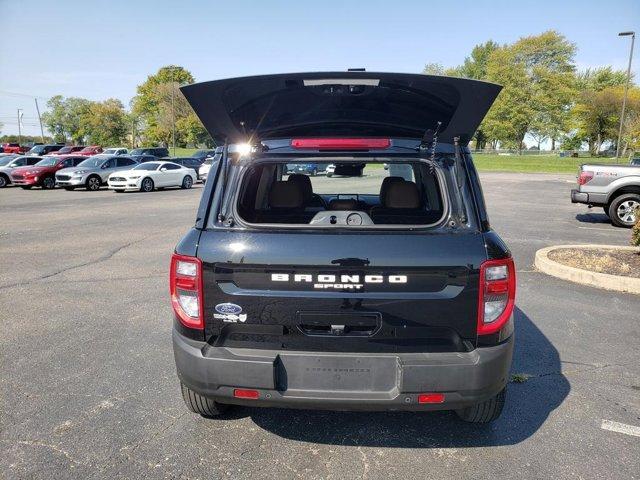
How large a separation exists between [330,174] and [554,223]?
9.87 meters

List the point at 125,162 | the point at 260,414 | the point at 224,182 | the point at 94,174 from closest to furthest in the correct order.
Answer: the point at 224,182, the point at 260,414, the point at 94,174, the point at 125,162

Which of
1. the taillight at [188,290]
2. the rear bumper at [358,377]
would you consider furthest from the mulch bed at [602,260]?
the taillight at [188,290]

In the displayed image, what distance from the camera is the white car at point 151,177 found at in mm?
22172

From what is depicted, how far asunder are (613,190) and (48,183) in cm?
2401

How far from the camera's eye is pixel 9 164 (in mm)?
25406

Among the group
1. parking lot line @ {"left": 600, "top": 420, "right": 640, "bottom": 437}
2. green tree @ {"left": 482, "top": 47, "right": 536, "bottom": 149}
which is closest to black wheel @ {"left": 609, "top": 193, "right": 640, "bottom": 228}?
parking lot line @ {"left": 600, "top": 420, "right": 640, "bottom": 437}

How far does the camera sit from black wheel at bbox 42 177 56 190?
2363 cm

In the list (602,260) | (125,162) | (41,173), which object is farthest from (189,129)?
(602,260)

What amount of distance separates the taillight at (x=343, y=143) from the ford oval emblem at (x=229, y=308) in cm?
98

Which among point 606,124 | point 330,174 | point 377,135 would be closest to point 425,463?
point 377,135

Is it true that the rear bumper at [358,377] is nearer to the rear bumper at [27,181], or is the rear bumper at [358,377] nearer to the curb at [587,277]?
the curb at [587,277]

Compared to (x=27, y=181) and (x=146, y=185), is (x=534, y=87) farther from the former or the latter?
(x=27, y=181)

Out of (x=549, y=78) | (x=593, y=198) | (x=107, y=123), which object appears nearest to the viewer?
(x=593, y=198)

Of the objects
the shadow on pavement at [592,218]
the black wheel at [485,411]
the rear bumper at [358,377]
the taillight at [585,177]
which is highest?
the taillight at [585,177]
